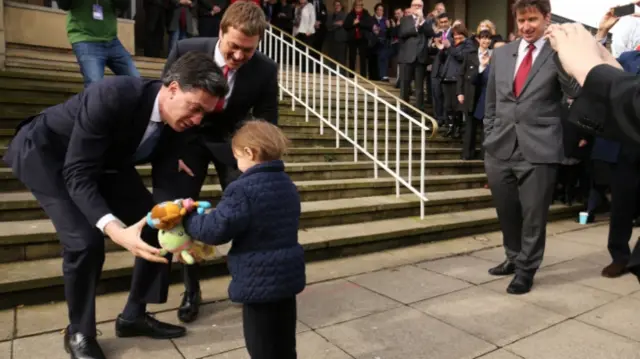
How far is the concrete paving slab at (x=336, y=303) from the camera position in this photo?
9.92ft

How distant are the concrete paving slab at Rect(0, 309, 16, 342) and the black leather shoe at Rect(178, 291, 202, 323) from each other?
88 cm

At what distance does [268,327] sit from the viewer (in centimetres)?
196

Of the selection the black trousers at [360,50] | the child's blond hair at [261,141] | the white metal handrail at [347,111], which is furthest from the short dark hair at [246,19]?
the black trousers at [360,50]

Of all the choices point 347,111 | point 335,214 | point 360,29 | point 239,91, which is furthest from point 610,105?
point 360,29

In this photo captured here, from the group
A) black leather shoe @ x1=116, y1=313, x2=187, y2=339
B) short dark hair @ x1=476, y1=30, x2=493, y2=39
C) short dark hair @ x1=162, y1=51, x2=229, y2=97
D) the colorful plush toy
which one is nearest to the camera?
the colorful plush toy

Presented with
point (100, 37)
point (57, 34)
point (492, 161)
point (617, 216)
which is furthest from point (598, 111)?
point (57, 34)

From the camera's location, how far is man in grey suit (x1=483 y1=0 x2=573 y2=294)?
3.34 meters

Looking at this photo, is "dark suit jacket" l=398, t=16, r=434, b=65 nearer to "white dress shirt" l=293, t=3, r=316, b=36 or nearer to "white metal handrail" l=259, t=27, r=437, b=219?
"white metal handrail" l=259, t=27, r=437, b=219

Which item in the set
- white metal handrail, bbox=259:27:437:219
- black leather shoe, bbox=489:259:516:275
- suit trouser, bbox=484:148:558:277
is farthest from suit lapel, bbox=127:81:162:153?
white metal handrail, bbox=259:27:437:219

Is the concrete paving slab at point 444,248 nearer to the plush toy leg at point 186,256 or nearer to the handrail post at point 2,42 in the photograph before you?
the plush toy leg at point 186,256

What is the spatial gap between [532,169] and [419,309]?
4.13ft

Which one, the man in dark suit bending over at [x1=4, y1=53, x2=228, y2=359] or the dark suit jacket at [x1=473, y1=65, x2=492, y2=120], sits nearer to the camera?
the man in dark suit bending over at [x1=4, y1=53, x2=228, y2=359]

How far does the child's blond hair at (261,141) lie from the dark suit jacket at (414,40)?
259 inches

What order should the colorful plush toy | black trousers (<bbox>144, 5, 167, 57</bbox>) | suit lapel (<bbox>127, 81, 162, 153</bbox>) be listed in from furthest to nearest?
1. black trousers (<bbox>144, 5, 167, 57</bbox>)
2. suit lapel (<bbox>127, 81, 162, 153</bbox>)
3. the colorful plush toy
